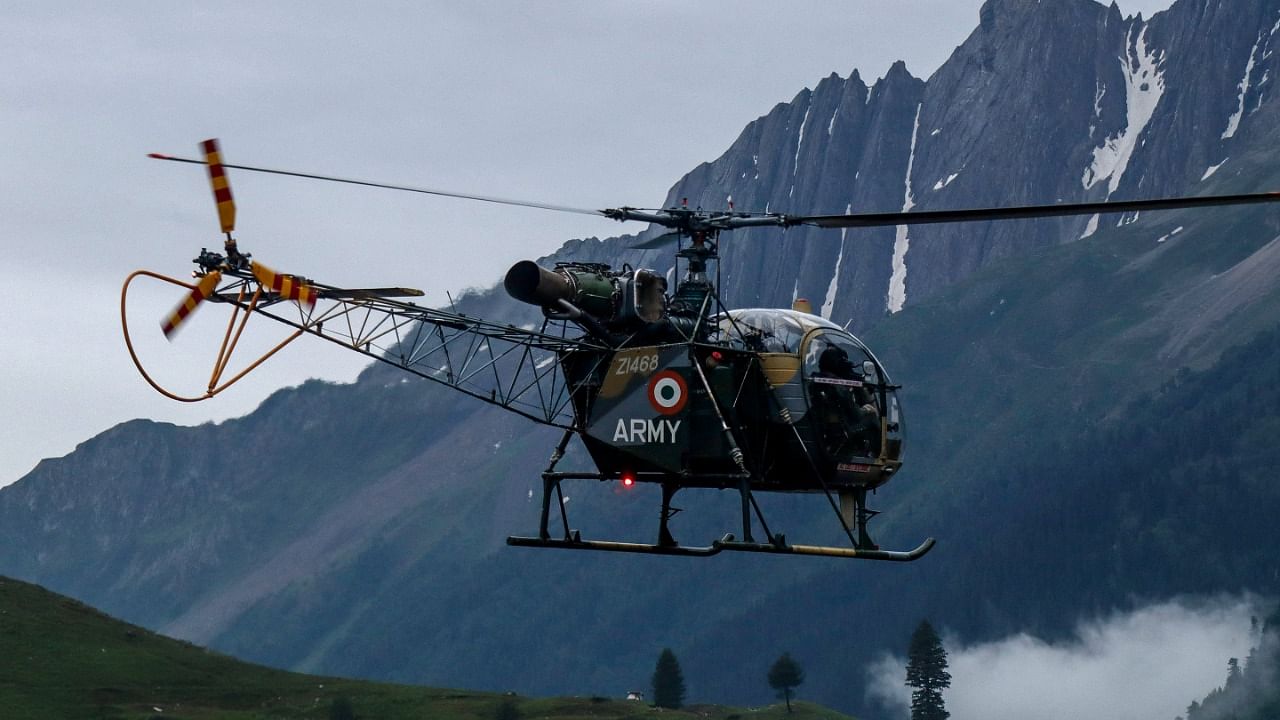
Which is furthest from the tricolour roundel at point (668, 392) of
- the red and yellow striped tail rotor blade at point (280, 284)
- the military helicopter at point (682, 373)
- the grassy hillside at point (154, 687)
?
the grassy hillside at point (154, 687)

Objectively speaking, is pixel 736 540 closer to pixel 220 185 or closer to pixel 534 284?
pixel 534 284

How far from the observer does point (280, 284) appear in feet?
161

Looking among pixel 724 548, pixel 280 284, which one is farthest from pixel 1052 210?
pixel 280 284

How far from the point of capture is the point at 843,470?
50781 millimetres

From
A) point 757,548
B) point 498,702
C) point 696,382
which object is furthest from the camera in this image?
point 498,702

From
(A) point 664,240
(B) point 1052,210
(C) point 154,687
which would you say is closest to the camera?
(B) point 1052,210

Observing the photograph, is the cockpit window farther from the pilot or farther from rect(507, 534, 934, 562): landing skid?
rect(507, 534, 934, 562): landing skid

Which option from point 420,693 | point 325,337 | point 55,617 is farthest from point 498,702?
point 325,337

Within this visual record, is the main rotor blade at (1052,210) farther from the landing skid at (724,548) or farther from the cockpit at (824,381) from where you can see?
the landing skid at (724,548)

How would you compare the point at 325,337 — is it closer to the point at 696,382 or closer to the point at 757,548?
the point at 696,382

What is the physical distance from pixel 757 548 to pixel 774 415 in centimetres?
501

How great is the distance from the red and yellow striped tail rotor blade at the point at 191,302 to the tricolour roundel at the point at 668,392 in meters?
11.9

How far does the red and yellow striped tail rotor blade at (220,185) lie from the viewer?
155ft

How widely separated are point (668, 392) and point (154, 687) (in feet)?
462
